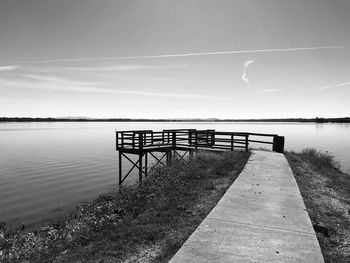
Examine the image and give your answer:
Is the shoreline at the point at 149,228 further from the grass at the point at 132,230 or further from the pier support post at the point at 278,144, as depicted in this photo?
the pier support post at the point at 278,144

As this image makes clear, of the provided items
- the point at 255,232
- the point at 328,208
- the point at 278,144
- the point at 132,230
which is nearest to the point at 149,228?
the point at 132,230

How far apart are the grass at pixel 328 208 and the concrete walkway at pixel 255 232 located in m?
0.41

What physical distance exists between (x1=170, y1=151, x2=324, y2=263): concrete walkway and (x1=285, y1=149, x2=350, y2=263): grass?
41 centimetres

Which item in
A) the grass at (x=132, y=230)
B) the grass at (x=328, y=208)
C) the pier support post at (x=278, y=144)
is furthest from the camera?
the pier support post at (x=278, y=144)

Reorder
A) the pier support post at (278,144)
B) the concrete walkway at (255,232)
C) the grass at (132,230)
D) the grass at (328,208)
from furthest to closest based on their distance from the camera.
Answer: the pier support post at (278,144), the grass at (328,208), the grass at (132,230), the concrete walkway at (255,232)

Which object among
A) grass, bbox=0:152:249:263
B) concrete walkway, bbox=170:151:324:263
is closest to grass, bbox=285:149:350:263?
concrete walkway, bbox=170:151:324:263

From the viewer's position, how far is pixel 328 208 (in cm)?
842

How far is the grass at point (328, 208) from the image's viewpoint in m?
5.68

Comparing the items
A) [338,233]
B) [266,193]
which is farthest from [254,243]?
[266,193]

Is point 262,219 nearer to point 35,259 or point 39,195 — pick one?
point 35,259

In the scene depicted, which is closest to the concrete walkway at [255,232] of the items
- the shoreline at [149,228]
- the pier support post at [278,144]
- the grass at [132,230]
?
the shoreline at [149,228]

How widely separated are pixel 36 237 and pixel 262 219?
6442mm

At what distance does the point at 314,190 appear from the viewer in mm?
10578

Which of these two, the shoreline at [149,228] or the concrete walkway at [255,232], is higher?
the concrete walkway at [255,232]
